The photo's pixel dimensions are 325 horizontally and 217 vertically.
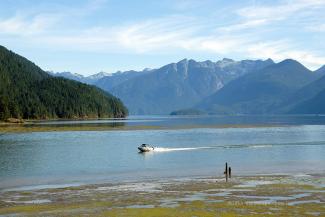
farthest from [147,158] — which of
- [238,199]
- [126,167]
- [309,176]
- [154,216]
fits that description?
[154,216]

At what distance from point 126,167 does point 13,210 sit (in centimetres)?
3672

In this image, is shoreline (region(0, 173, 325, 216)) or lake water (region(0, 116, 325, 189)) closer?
shoreline (region(0, 173, 325, 216))

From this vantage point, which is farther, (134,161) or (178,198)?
(134,161)

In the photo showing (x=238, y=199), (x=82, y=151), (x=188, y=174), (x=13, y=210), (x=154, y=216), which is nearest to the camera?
(x=154, y=216)

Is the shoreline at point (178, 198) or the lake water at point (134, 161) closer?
the shoreline at point (178, 198)

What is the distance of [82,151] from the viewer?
10644cm

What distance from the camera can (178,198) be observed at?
48.9m

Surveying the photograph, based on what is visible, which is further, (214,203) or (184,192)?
(184,192)

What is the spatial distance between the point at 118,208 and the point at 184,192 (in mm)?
10570

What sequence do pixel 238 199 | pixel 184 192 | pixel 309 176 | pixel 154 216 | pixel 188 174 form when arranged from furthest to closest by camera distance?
1. pixel 188 174
2. pixel 309 176
3. pixel 184 192
4. pixel 238 199
5. pixel 154 216

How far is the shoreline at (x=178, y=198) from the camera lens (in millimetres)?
42656

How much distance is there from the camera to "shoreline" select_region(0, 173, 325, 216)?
42.7m

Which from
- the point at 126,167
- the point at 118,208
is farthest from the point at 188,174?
the point at 118,208

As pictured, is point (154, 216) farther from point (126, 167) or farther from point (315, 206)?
point (126, 167)
